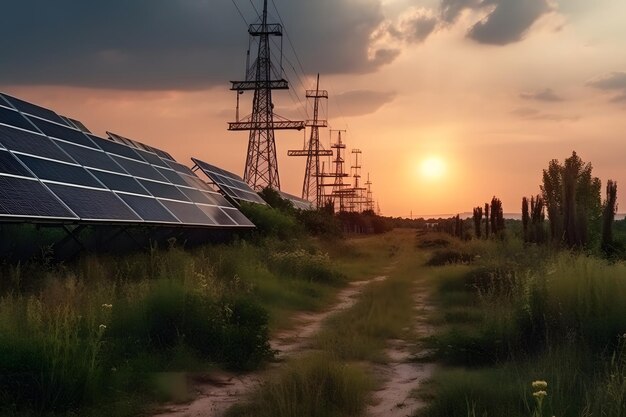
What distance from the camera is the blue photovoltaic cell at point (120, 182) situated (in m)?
16.3

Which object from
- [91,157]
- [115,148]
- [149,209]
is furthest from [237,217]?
[149,209]

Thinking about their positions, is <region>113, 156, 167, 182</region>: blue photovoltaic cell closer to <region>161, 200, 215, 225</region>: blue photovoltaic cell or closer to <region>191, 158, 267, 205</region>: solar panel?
<region>161, 200, 215, 225</region>: blue photovoltaic cell

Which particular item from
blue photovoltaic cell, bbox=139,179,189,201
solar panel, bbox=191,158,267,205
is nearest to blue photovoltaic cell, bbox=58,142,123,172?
blue photovoltaic cell, bbox=139,179,189,201

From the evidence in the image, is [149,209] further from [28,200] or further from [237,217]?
[237,217]

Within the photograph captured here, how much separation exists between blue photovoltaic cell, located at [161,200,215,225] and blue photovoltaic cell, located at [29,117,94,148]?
2984 mm

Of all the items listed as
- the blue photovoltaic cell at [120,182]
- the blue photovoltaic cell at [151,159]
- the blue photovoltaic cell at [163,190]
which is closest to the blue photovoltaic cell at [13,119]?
the blue photovoltaic cell at [120,182]

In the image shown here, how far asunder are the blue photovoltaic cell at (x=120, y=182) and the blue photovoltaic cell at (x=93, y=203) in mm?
909

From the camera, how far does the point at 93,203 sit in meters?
13.7

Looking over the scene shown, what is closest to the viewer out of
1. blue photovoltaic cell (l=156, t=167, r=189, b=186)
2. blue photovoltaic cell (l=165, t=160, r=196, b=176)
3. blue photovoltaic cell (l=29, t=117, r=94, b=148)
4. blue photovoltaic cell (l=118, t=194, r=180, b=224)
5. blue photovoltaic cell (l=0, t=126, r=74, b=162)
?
blue photovoltaic cell (l=0, t=126, r=74, b=162)

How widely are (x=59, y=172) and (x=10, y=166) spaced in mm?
1944

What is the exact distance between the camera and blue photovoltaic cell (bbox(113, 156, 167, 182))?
20.0 metres

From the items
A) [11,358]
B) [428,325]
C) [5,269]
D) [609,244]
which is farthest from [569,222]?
[11,358]

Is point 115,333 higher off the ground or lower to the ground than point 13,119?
lower

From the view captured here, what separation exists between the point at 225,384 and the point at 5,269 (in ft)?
18.8
